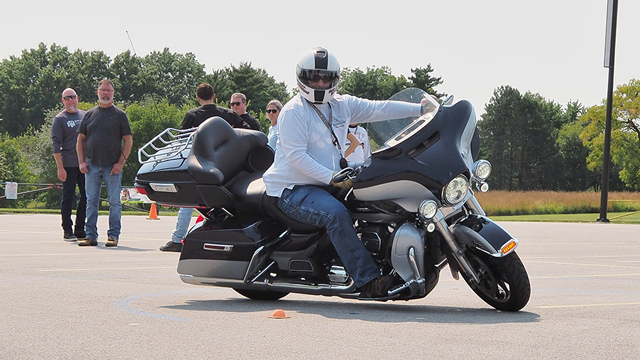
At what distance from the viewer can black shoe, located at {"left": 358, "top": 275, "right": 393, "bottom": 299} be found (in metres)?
6.13

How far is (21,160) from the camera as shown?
73625 mm

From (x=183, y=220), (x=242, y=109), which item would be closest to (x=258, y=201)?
(x=183, y=220)

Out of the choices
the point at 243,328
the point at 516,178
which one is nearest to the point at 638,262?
the point at 243,328

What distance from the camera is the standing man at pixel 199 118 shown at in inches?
464

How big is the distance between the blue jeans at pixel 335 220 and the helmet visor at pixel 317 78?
740 millimetres

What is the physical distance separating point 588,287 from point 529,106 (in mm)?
95736

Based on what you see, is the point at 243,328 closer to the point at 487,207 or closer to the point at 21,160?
the point at 487,207

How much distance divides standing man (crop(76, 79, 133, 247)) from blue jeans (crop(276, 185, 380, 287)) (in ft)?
21.9

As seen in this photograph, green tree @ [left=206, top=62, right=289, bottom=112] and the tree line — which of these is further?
green tree @ [left=206, top=62, right=289, bottom=112]

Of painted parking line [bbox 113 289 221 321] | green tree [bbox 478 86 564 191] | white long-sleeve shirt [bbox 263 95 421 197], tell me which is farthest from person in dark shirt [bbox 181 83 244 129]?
green tree [bbox 478 86 564 191]

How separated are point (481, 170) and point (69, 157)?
898 centimetres

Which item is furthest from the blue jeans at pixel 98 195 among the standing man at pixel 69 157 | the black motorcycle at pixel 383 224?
the black motorcycle at pixel 383 224

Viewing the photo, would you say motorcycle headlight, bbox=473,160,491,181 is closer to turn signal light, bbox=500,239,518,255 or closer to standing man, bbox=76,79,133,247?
turn signal light, bbox=500,239,518,255

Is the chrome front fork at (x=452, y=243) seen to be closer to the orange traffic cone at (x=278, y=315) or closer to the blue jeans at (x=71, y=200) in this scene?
the orange traffic cone at (x=278, y=315)
